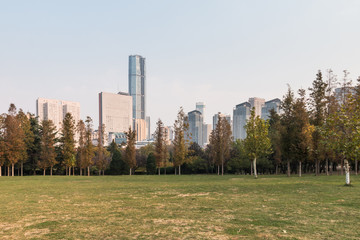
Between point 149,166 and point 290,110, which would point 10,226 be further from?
point 149,166

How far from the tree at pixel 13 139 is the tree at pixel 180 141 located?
2507 cm

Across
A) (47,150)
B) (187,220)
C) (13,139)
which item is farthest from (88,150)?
(187,220)

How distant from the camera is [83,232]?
7434 mm

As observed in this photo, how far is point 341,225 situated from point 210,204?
521 cm

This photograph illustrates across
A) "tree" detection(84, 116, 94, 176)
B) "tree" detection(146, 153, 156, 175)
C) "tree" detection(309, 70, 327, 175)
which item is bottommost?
"tree" detection(146, 153, 156, 175)

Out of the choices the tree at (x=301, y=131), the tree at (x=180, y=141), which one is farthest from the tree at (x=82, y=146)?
the tree at (x=301, y=131)

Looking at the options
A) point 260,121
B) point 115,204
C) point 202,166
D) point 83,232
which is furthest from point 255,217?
point 202,166

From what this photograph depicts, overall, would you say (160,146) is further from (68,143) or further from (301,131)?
(301,131)

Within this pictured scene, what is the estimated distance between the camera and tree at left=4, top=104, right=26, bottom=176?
41.3 metres

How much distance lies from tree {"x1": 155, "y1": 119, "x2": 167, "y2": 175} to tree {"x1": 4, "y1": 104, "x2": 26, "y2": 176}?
2188cm

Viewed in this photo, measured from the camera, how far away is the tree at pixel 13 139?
41272 mm

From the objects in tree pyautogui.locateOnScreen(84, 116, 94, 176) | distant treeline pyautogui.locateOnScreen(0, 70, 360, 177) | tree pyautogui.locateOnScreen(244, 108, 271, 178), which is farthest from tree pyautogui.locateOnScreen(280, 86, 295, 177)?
tree pyautogui.locateOnScreen(84, 116, 94, 176)

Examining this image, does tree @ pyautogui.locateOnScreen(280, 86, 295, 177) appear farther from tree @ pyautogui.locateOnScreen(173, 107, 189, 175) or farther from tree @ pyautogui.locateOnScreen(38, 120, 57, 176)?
tree @ pyautogui.locateOnScreen(38, 120, 57, 176)

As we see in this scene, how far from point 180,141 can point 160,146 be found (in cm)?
383
